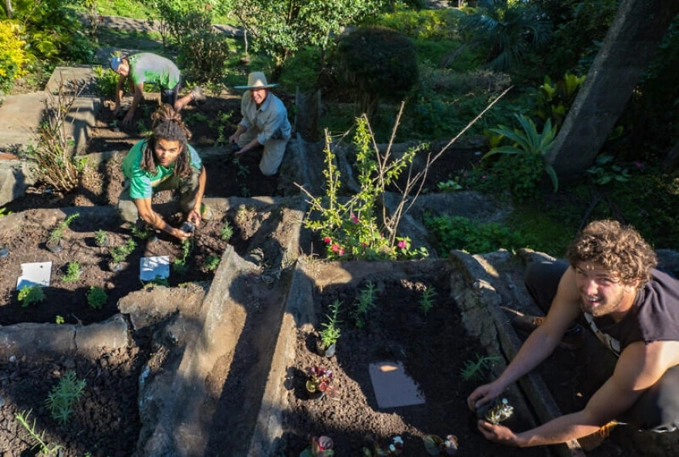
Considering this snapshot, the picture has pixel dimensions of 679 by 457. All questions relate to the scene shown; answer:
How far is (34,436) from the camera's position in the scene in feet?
7.86

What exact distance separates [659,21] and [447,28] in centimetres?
913

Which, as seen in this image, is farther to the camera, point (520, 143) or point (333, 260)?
point (520, 143)

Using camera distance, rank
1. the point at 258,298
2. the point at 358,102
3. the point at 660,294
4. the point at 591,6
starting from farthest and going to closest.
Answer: the point at 591,6 → the point at 358,102 → the point at 258,298 → the point at 660,294

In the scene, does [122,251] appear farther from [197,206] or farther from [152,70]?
[152,70]

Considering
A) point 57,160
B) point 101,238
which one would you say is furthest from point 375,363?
point 57,160

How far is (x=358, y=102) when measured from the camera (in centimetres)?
667

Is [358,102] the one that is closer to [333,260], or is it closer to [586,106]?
[586,106]

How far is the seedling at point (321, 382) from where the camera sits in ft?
8.23

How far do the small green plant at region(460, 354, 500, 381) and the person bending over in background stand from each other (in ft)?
17.6

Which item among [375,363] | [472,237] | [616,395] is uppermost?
[616,395]

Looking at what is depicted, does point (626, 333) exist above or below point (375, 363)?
above

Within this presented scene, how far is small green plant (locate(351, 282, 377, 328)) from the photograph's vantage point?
3.00 metres

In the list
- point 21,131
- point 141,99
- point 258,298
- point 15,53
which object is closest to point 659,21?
point 258,298

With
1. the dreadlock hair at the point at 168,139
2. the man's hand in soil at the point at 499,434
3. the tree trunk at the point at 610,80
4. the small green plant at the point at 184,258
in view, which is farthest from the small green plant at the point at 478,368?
the tree trunk at the point at 610,80
